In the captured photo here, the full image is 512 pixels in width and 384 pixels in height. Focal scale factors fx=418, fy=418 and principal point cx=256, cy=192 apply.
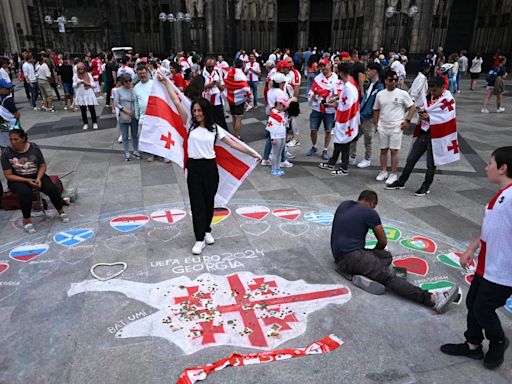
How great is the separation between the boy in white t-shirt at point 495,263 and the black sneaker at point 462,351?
8 centimetres

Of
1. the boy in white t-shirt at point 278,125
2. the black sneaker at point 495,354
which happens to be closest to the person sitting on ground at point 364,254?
the black sneaker at point 495,354

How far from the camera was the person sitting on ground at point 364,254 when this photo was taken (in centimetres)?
418

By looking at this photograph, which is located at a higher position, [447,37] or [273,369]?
[447,37]

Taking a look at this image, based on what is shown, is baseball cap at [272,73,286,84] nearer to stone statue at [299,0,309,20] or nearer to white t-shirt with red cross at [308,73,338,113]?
white t-shirt with red cross at [308,73,338,113]

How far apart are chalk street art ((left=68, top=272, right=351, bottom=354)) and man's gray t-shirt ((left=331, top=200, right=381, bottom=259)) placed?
0.45 meters

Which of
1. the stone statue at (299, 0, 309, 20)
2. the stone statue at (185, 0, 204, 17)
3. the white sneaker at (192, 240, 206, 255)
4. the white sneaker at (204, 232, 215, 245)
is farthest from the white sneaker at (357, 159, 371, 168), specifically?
the stone statue at (299, 0, 309, 20)

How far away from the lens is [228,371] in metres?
3.31

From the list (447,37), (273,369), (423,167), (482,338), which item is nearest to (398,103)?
(423,167)

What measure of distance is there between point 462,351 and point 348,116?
204 inches

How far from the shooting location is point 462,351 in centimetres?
342

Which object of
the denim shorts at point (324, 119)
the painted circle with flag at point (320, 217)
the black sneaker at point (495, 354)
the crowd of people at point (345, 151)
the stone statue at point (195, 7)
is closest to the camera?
the crowd of people at point (345, 151)

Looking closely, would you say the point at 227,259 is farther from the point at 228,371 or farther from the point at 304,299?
the point at 228,371

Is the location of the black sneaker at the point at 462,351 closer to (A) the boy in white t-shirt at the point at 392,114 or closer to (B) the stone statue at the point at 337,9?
(A) the boy in white t-shirt at the point at 392,114

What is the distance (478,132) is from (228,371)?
11.0 metres
